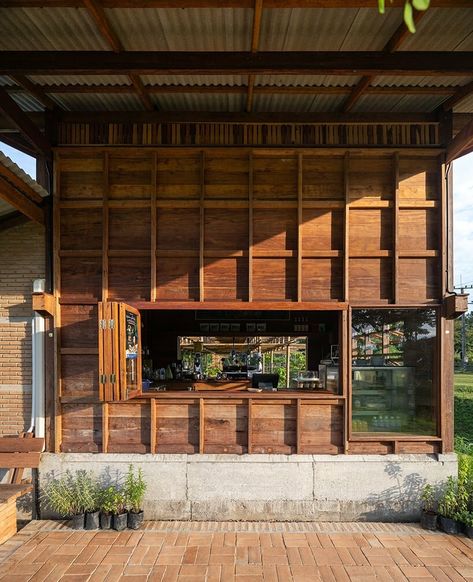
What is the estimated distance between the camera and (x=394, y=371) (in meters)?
6.87

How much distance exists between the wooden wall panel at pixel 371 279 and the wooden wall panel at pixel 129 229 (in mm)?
2758

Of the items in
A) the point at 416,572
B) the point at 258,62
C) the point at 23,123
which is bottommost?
the point at 416,572

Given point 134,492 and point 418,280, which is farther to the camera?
point 418,280

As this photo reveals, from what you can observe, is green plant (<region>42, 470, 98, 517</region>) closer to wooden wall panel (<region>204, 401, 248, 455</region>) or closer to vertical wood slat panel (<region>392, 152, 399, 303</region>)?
wooden wall panel (<region>204, 401, 248, 455</region>)

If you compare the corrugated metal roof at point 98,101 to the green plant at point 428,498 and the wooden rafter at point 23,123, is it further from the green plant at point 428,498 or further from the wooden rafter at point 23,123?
the green plant at point 428,498

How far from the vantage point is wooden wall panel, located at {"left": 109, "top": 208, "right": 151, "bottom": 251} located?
6.47 m

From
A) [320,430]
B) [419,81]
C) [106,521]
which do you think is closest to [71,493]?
[106,521]

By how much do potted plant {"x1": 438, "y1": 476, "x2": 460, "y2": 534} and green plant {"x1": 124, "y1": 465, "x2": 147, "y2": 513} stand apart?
367cm

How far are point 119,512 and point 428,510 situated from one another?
3.83 m

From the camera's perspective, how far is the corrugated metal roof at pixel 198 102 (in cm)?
615

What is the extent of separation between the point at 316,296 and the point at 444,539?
10.6 ft

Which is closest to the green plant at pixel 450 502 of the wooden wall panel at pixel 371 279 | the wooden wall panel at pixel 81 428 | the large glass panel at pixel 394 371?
the large glass panel at pixel 394 371

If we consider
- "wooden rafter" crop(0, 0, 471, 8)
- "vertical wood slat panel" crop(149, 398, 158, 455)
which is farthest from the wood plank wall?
"wooden rafter" crop(0, 0, 471, 8)

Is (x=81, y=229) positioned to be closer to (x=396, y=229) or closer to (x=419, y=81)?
(x=396, y=229)
